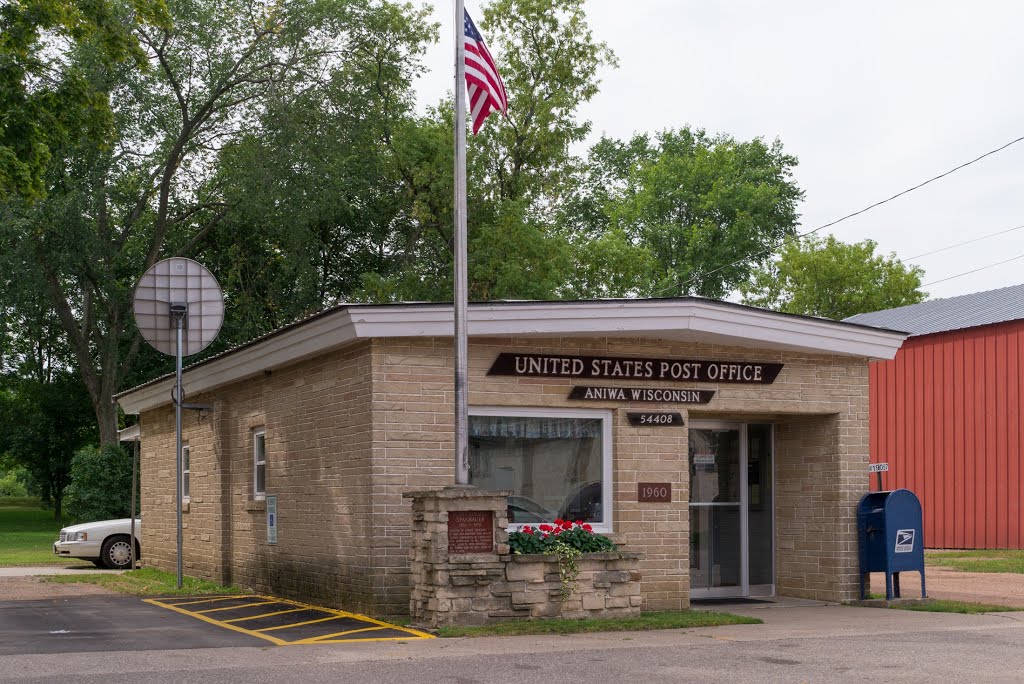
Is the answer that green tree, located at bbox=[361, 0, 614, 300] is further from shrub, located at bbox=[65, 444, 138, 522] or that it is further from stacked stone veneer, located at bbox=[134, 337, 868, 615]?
stacked stone veneer, located at bbox=[134, 337, 868, 615]

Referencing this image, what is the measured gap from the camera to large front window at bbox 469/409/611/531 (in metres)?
14.2

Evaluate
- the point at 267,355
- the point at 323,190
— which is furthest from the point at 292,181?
the point at 267,355

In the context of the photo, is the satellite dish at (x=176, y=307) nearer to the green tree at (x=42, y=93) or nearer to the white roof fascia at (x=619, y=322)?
the green tree at (x=42, y=93)

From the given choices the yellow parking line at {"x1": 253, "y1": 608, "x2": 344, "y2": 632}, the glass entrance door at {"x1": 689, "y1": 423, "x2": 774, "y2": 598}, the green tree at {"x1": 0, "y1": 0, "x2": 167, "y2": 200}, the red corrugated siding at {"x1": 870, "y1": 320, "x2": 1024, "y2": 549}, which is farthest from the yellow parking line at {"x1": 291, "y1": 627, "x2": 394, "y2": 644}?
the red corrugated siding at {"x1": 870, "y1": 320, "x2": 1024, "y2": 549}

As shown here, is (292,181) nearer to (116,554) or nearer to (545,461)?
(116,554)

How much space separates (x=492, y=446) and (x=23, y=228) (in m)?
22.5

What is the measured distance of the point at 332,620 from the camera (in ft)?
43.9

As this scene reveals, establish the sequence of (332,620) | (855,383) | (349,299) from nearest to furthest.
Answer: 1. (332,620)
2. (855,383)
3. (349,299)

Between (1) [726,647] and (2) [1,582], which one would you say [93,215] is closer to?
(2) [1,582]

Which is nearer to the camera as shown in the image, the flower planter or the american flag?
the flower planter

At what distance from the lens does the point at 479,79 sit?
13.7m

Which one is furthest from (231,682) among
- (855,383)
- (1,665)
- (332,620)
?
(855,383)

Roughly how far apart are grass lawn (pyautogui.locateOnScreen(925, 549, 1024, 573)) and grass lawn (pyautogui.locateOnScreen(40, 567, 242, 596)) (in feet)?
41.7

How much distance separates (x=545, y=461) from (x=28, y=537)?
30.1 metres
